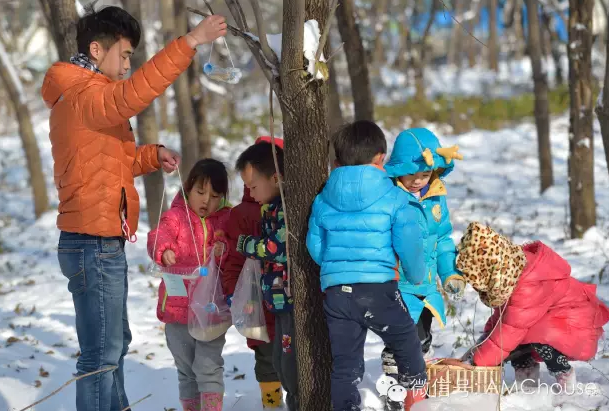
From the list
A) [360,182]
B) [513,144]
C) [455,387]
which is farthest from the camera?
[513,144]

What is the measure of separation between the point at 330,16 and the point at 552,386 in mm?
2181

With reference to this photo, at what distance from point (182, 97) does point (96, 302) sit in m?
6.18

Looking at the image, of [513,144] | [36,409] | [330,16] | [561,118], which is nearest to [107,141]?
[330,16]

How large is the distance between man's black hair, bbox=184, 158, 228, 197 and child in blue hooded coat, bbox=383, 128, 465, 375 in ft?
2.84

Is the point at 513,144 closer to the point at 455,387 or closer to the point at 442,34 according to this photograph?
the point at 455,387

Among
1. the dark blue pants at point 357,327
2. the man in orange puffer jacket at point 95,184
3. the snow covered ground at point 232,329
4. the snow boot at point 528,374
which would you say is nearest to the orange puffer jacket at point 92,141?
the man in orange puffer jacket at point 95,184

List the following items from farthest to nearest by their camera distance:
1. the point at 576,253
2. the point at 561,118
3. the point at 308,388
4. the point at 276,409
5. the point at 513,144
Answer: the point at 561,118
the point at 513,144
the point at 576,253
the point at 276,409
the point at 308,388

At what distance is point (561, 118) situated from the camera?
1625cm

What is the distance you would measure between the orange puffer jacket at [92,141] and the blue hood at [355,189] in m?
0.81

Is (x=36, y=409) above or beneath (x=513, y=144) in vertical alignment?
beneath

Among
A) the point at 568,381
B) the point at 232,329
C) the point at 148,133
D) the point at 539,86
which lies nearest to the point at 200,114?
the point at 148,133

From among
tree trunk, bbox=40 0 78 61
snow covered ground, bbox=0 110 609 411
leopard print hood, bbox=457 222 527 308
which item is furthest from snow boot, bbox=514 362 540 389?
tree trunk, bbox=40 0 78 61

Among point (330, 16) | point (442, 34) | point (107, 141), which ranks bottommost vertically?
point (107, 141)

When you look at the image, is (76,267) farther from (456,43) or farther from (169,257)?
(456,43)
